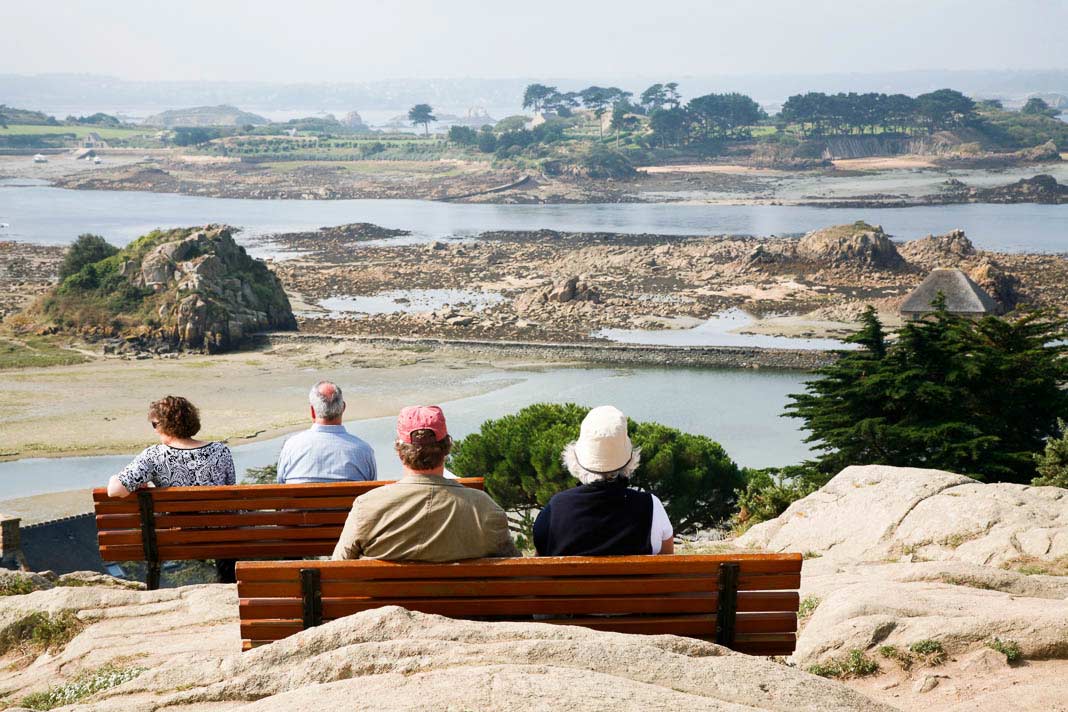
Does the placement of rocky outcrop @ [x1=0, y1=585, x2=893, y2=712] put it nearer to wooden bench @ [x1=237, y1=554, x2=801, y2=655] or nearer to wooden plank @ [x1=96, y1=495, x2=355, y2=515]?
wooden bench @ [x1=237, y1=554, x2=801, y2=655]

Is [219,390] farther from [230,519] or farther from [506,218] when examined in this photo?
[506,218]

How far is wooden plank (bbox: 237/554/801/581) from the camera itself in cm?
428

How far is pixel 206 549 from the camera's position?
5.93 metres

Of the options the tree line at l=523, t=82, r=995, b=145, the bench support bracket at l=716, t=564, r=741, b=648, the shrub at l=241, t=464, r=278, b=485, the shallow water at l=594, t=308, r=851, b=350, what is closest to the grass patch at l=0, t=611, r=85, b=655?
the bench support bracket at l=716, t=564, r=741, b=648

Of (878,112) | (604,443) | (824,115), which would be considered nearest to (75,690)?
(604,443)

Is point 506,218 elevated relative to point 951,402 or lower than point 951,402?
lower

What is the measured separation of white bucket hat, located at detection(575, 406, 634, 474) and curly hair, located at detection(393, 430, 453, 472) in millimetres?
497

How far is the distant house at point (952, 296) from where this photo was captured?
39.4 metres

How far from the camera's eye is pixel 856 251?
5238cm

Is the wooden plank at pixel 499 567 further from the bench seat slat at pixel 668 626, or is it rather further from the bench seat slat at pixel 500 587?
the bench seat slat at pixel 668 626

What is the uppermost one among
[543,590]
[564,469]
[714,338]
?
[543,590]

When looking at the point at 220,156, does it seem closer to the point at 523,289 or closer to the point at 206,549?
the point at 523,289

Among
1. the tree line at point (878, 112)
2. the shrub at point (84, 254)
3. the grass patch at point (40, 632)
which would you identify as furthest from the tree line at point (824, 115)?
the grass patch at point (40, 632)

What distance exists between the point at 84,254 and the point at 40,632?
43.2m
